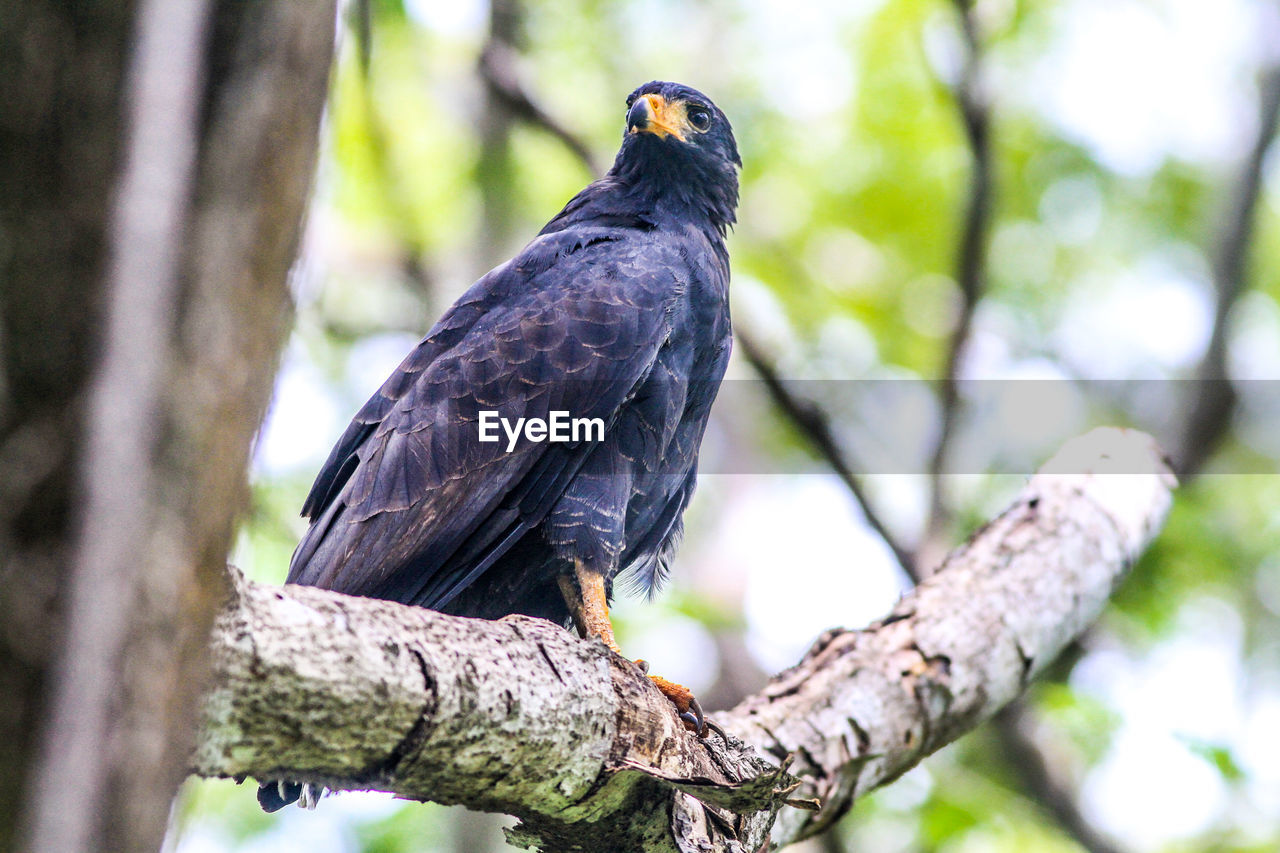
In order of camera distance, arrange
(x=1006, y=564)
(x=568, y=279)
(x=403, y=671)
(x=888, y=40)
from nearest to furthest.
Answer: (x=403, y=671) < (x=568, y=279) < (x=1006, y=564) < (x=888, y=40)

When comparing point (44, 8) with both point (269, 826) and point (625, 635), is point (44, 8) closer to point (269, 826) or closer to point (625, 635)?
point (625, 635)

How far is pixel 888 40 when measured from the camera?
9.02 metres

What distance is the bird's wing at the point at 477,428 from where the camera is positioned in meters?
4.05

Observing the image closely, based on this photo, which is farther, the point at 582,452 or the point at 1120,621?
the point at 1120,621

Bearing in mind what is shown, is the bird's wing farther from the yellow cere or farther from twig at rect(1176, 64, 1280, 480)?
twig at rect(1176, 64, 1280, 480)

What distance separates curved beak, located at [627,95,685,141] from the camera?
5152mm

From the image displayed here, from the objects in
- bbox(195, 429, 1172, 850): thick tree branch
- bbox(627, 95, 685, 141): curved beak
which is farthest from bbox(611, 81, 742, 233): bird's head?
bbox(195, 429, 1172, 850): thick tree branch

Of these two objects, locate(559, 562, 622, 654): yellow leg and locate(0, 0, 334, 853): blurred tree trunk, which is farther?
locate(559, 562, 622, 654): yellow leg

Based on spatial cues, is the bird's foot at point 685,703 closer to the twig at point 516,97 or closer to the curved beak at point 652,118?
the curved beak at point 652,118

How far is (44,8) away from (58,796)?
0.69 metres

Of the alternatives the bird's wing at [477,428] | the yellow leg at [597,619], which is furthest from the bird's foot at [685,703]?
the bird's wing at [477,428]

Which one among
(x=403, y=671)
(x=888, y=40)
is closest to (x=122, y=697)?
(x=403, y=671)

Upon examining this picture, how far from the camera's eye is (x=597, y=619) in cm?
408

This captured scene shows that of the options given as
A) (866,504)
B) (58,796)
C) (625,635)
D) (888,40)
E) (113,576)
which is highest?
(888,40)
